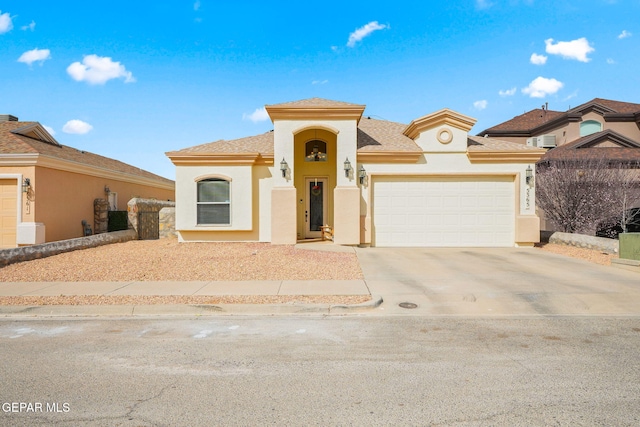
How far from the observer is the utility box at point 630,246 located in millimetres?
9930

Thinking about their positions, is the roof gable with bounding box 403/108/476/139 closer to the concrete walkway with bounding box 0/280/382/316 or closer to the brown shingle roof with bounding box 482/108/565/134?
the concrete walkway with bounding box 0/280/382/316

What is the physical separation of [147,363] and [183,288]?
3636 millimetres

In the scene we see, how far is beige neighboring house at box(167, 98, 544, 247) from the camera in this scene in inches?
561

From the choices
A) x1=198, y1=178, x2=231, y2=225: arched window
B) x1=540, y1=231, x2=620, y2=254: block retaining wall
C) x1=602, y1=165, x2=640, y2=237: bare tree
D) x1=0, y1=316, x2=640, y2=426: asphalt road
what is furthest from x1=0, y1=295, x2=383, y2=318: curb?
x1=602, y1=165, x2=640, y2=237: bare tree

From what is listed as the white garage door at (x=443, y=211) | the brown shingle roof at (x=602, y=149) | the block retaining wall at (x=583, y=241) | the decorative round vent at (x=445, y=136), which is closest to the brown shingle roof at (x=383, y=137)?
the decorative round vent at (x=445, y=136)

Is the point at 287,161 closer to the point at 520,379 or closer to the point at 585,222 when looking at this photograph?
the point at 520,379

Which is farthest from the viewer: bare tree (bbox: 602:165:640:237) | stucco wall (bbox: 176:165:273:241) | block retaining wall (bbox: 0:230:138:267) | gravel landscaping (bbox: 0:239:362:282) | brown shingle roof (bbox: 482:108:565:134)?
brown shingle roof (bbox: 482:108:565:134)

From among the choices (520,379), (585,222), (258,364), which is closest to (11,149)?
(258,364)

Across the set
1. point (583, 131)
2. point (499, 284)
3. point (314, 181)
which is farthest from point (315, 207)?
point (583, 131)

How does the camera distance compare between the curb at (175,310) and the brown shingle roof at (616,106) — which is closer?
the curb at (175,310)

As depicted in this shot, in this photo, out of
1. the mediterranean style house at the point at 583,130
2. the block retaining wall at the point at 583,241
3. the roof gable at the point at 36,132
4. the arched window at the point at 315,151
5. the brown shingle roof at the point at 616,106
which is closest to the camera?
the block retaining wall at the point at 583,241

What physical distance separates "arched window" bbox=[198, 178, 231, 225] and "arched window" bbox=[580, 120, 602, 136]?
23785mm

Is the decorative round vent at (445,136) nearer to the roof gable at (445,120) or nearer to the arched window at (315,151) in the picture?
the roof gable at (445,120)

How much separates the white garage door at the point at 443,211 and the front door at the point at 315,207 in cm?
269
